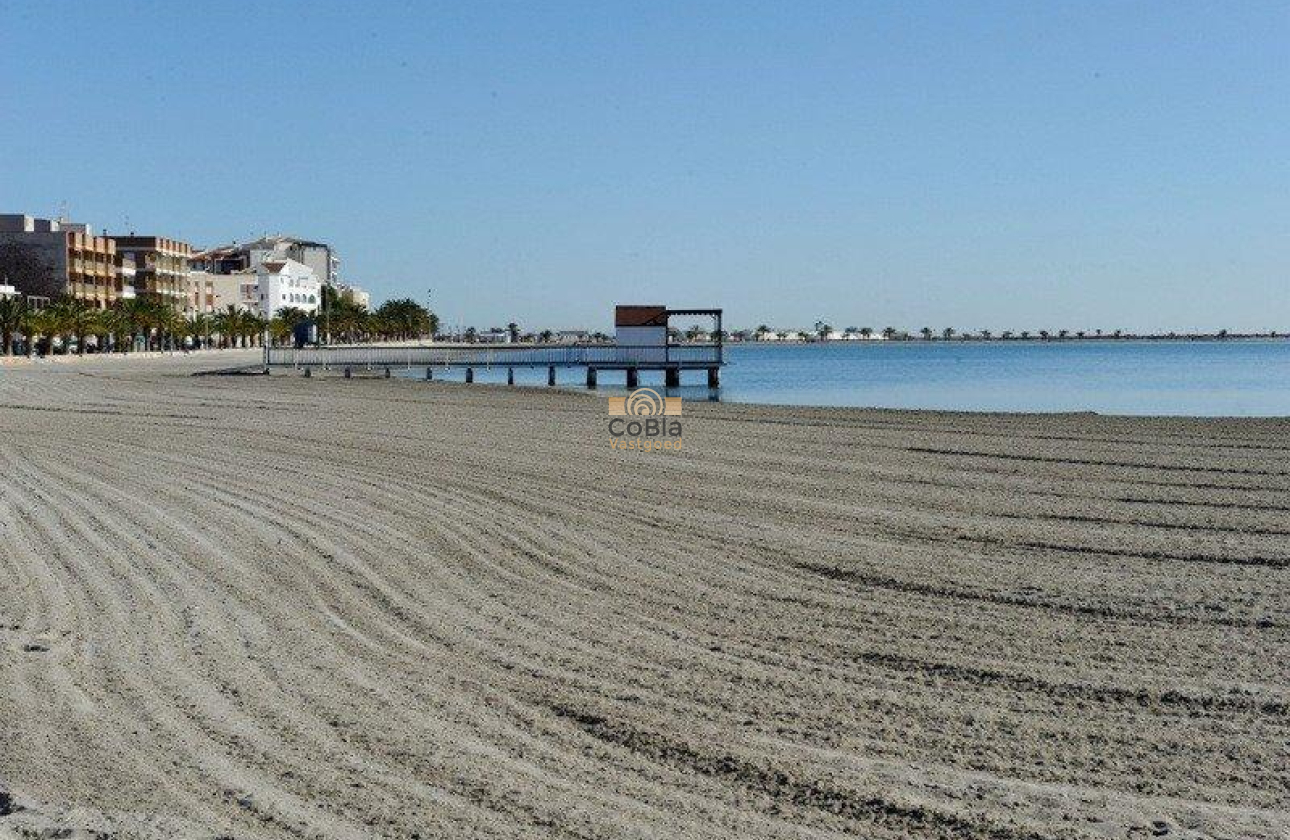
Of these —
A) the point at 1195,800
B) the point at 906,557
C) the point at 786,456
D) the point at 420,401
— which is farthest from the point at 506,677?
the point at 420,401

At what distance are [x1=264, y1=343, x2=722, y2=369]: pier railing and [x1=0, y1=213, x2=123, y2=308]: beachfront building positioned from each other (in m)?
42.4

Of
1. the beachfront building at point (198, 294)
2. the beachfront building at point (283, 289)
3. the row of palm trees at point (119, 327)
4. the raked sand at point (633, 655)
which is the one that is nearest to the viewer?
the raked sand at point (633, 655)

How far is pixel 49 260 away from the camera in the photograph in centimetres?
9869

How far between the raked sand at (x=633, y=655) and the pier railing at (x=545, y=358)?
3874 centimetres

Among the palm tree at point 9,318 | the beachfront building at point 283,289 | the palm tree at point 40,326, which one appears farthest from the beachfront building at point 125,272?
the palm tree at point 9,318

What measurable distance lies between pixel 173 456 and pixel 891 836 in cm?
1423

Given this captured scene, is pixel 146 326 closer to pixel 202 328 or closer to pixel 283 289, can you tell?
pixel 202 328

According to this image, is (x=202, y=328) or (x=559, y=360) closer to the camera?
(x=559, y=360)

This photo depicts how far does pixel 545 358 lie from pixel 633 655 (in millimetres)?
56439

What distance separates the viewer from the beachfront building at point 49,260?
96625 millimetres

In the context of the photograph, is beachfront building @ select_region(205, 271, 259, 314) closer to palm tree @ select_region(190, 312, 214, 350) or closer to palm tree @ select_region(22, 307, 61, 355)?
palm tree @ select_region(190, 312, 214, 350)

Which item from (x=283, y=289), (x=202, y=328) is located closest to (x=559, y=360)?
(x=202, y=328)

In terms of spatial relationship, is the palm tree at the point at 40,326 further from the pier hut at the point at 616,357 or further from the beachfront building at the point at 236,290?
the beachfront building at the point at 236,290

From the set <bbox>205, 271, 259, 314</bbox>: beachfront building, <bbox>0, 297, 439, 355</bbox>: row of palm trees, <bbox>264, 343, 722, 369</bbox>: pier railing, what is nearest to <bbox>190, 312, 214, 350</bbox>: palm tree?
<bbox>0, 297, 439, 355</bbox>: row of palm trees
